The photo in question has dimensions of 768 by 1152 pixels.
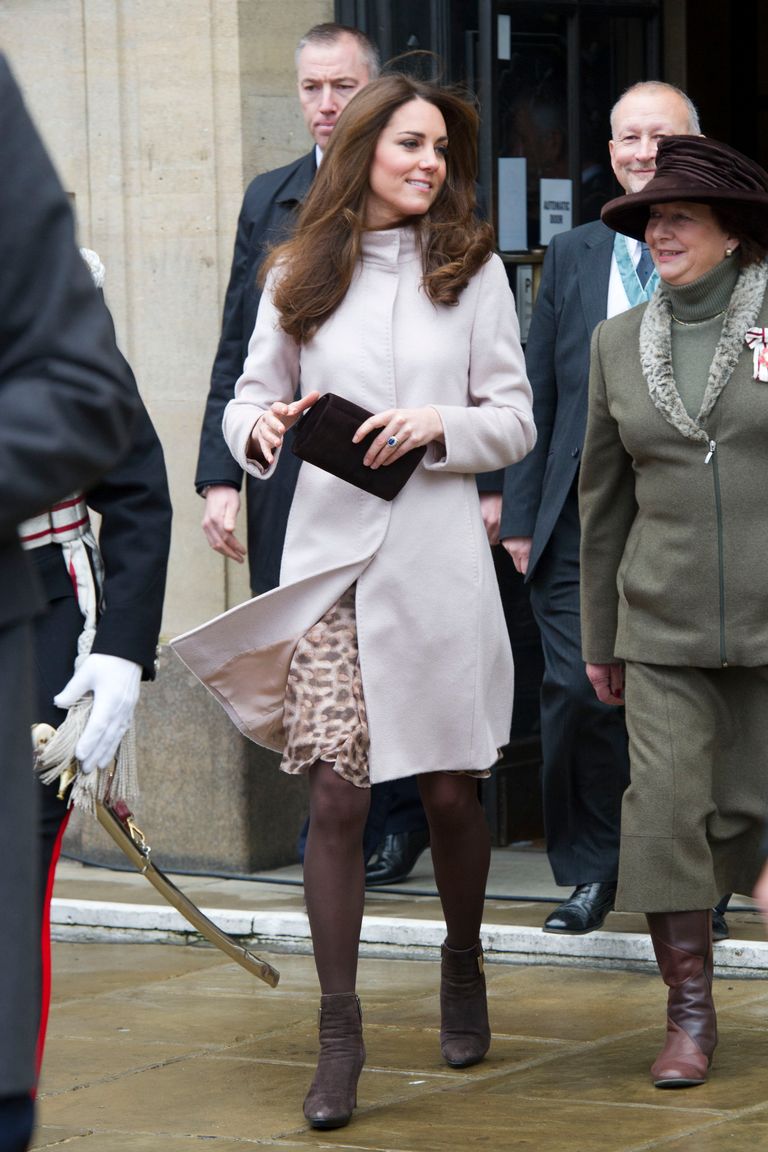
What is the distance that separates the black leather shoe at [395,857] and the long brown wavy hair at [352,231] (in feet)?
7.81

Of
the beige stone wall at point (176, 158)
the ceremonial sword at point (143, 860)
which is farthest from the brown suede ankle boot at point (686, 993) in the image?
the beige stone wall at point (176, 158)

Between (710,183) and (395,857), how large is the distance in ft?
9.02

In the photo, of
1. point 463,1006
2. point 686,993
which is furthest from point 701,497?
point 463,1006

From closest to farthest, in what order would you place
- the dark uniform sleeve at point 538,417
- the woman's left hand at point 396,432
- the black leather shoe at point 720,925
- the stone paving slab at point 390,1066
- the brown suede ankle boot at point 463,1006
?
the stone paving slab at point 390,1066 → the woman's left hand at point 396,432 → the brown suede ankle boot at point 463,1006 → the black leather shoe at point 720,925 → the dark uniform sleeve at point 538,417

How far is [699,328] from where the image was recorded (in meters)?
4.74

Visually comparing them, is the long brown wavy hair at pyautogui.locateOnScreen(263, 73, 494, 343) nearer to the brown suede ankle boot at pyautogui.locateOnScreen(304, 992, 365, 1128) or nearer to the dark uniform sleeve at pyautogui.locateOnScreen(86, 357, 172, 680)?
the dark uniform sleeve at pyautogui.locateOnScreen(86, 357, 172, 680)

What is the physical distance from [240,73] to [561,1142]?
382cm

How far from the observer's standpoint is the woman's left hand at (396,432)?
4492mm

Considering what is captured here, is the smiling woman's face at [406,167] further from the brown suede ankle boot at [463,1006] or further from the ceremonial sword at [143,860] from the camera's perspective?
the brown suede ankle boot at [463,1006]

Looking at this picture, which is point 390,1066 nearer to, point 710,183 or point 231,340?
point 710,183

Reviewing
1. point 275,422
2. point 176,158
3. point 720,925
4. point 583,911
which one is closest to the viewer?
point 275,422

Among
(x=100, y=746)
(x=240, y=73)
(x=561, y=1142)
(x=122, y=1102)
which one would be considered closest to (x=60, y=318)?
(x=100, y=746)

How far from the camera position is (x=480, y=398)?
4797 mm

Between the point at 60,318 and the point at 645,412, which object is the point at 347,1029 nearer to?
the point at 645,412
